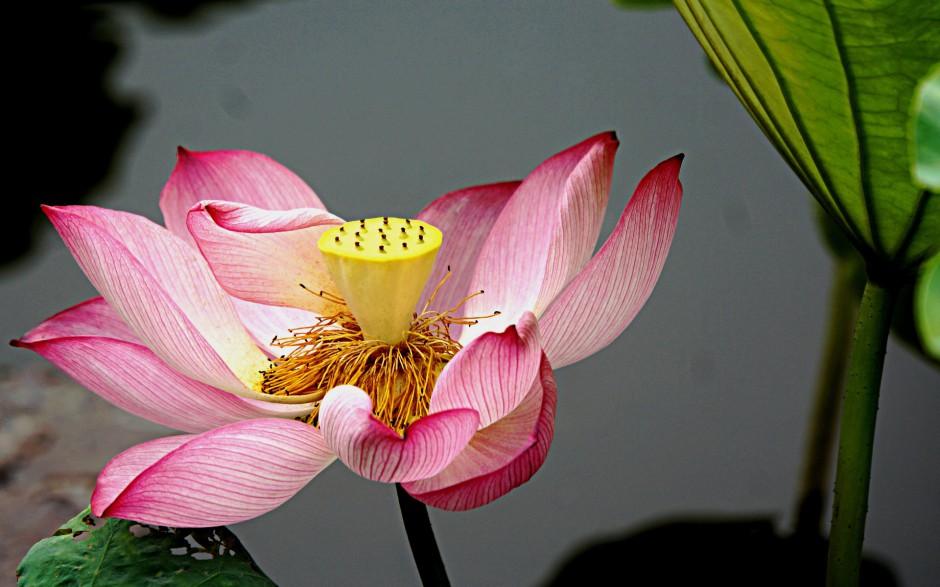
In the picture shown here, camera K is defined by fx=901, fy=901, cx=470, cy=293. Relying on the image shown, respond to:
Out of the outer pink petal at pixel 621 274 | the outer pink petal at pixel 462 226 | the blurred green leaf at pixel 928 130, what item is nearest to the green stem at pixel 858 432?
the outer pink petal at pixel 621 274

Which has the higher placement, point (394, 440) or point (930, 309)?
point (930, 309)

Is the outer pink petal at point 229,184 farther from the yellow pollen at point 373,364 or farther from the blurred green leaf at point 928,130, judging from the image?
the blurred green leaf at point 928,130

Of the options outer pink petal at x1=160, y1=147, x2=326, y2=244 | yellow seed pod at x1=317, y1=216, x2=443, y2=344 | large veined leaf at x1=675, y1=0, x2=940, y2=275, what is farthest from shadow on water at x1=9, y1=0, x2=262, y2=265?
large veined leaf at x1=675, y1=0, x2=940, y2=275

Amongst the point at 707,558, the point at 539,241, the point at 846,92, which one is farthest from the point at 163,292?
the point at 707,558

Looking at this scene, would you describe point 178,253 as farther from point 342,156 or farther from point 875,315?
point 342,156

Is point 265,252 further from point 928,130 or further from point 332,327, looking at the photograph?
point 928,130

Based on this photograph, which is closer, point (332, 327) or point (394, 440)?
point (394, 440)
